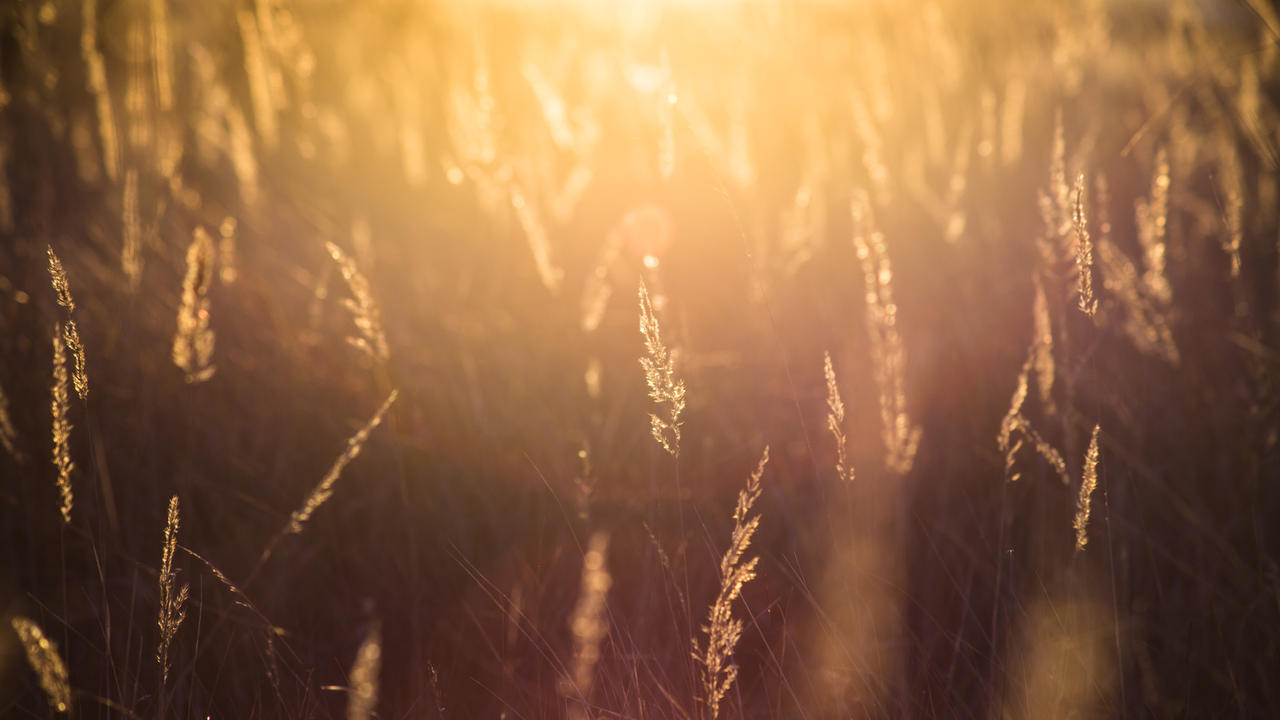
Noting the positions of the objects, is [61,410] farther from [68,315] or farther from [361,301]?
[361,301]

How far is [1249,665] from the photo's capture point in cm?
131

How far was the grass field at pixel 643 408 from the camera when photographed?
130 cm

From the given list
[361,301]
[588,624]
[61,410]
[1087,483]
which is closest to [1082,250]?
[1087,483]

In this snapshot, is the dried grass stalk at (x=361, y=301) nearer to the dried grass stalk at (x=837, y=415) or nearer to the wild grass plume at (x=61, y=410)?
the wild grass plume at (x=61, y=410)

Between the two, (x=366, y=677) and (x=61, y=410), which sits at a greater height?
(x=61, y=410)

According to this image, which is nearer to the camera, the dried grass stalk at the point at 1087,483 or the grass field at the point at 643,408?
the dried grass stalk at the point at 1087,483

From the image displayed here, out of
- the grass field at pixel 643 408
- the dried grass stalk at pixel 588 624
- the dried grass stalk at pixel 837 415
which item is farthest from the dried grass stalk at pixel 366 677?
the dried grass stalk at pixel 837 415

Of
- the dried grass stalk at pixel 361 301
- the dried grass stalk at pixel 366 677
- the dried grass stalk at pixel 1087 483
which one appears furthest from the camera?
the dried grass stalk at pixel 361 301

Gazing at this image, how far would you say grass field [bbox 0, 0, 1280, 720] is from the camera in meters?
1.30

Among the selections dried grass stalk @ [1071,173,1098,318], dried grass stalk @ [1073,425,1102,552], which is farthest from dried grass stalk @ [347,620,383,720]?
dried grass stalk @ [1071,173,1098,318]

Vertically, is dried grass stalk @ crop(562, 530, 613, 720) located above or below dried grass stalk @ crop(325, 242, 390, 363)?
below

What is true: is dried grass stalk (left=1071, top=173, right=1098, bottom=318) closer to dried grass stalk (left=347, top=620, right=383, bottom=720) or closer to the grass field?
the grass field

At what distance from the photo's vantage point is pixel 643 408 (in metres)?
2.17

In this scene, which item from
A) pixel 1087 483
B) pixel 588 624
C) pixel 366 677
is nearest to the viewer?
pixel 1087 483
